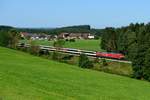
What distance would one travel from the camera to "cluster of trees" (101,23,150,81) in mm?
60309

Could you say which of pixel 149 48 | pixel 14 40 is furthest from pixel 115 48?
pixel 149 48

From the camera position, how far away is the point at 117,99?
1838cm

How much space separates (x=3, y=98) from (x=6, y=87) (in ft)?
9.42

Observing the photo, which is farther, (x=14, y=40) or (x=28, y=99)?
(x=14, y=40)

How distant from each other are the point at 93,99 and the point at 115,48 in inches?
3860

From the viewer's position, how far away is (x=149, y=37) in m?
79.4

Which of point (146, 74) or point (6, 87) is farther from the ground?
point (6, 87)

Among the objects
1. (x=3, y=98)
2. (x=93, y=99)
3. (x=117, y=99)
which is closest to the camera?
(x=3, y=98)

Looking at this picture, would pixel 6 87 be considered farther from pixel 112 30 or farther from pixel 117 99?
pixel 112 30

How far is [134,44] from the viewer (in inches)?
2862

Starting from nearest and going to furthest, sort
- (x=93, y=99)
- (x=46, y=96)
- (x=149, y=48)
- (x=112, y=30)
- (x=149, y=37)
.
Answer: (x=46, y=96) → (x=93, y=99) → (x=149, y=48) → (x=149, y=37) → (x=112, y=30)

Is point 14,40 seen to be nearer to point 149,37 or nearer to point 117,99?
point 149,37

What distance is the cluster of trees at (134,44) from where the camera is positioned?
60309mm

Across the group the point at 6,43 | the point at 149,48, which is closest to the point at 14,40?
the point at 6,43
